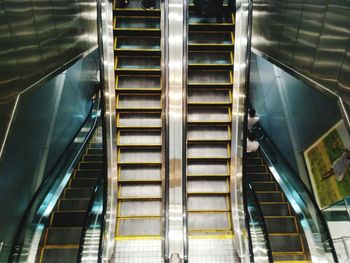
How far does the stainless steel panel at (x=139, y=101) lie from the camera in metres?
6.18

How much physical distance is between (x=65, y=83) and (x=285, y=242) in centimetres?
554

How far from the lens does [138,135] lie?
607 cm

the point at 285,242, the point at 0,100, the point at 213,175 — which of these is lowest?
the point at 285,242

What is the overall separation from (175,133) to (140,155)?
0.97m

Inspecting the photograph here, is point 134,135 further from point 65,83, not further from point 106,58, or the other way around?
point 65,83

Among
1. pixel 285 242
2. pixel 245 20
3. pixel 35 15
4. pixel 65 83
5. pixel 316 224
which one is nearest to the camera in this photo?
pixel 35 15

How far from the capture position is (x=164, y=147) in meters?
5.47

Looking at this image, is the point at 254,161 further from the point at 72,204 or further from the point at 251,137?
the point at 72,204

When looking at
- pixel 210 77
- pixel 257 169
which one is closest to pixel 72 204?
pixel 210 77

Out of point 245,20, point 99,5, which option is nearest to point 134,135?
point 99,5

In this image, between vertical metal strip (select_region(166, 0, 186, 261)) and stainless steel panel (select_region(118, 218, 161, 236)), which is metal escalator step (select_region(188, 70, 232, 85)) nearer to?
vertical metal strip (select_region(166, 0, 186, 261))

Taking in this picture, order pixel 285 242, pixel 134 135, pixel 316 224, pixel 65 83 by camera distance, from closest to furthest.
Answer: pixel 316 224, pixel 285 242, pixel 134 135, pixel 65 83

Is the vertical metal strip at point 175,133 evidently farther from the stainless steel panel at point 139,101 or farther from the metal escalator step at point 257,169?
the metal escalator step at point 257,169

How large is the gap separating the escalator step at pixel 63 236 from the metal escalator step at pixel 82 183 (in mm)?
1373
